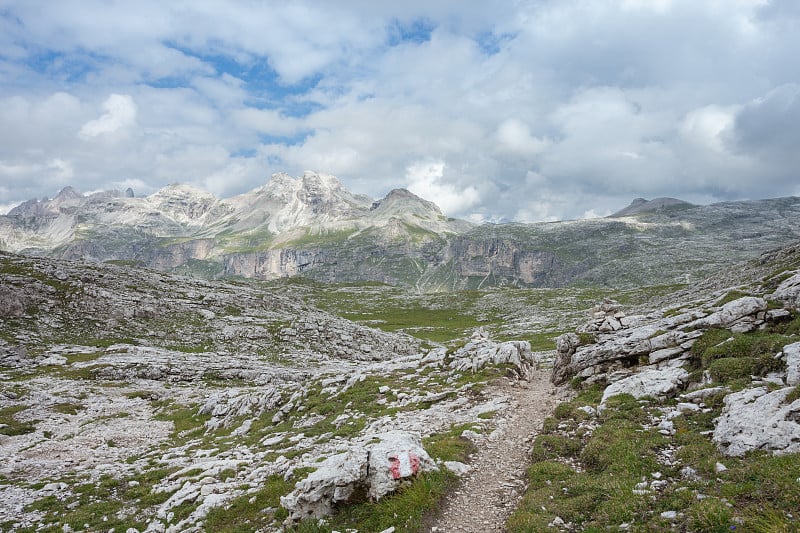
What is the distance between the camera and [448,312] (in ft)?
639

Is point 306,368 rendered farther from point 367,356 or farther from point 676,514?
point 676,514

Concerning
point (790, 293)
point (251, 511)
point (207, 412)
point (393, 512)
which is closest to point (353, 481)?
point (393, 512)

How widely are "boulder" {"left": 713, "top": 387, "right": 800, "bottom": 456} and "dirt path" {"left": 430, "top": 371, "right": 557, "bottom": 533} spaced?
25.3 feet

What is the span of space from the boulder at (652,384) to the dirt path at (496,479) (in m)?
4.60

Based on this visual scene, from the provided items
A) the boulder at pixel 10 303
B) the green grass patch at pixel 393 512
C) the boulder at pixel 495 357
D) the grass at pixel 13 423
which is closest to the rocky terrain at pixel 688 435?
the green grass patch at pixel 393 512

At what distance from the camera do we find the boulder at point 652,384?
21.0m

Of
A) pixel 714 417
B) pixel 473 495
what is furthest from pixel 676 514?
pixel 714 417

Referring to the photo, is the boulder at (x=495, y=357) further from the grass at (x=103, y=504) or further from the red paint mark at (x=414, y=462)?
the grass at (x=103, y=504)

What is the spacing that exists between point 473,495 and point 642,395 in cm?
1214

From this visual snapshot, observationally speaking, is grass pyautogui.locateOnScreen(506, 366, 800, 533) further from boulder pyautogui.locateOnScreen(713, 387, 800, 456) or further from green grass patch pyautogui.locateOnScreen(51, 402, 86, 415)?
green grass patch pyautogui.locateOnScreen(51, 402, 86, 415)

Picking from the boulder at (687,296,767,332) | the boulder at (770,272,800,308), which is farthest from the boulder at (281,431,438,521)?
the boulder at (770,272,800,308)

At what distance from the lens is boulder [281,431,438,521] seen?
48.2 ft

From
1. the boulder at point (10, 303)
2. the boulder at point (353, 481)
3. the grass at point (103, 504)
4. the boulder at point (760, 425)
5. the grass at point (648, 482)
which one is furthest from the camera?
the boulder at point (10, 303)

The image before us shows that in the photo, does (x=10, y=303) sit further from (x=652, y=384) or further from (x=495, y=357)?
(x=652, y=384)
